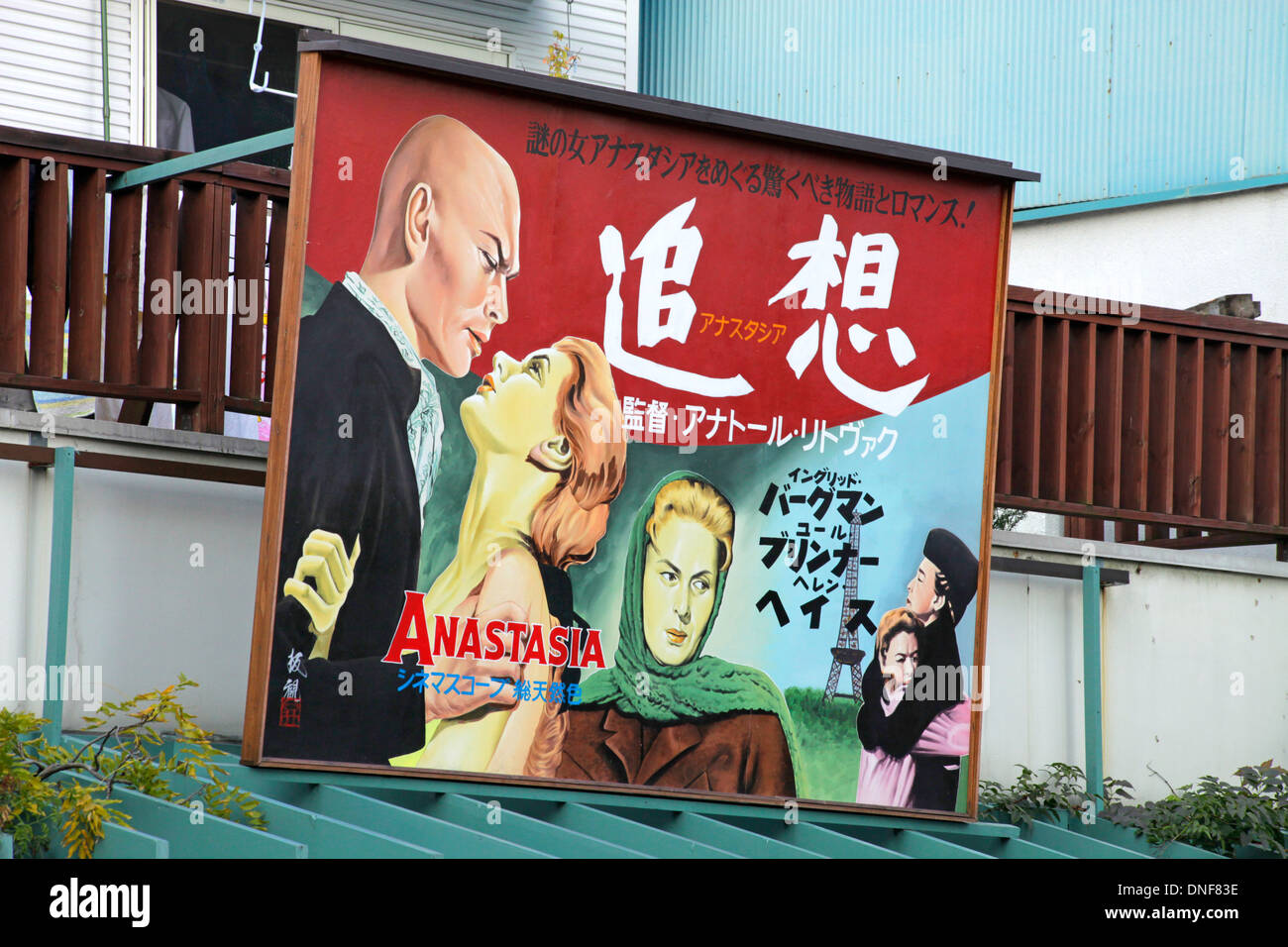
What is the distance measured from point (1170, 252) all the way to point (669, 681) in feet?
32.0

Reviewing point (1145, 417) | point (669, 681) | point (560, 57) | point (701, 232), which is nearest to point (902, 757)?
point (669, 681)

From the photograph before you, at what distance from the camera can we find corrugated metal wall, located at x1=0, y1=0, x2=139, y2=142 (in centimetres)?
1181

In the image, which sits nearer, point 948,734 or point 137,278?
point 948,734

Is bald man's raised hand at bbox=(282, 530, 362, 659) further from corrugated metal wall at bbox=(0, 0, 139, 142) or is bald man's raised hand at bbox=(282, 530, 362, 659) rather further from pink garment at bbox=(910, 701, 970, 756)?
corrugated metal wall at bbox=(0, 0, 139, 142)

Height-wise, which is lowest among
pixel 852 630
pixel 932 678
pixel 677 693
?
pixel 677 693

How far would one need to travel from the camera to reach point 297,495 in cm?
707

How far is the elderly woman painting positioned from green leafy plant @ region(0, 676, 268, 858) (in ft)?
2.74

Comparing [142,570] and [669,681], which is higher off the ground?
[142,570]

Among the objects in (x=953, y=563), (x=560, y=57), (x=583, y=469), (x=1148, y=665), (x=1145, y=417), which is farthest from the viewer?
(x=560, y=57)

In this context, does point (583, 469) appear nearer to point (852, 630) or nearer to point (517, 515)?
point (517, 515)

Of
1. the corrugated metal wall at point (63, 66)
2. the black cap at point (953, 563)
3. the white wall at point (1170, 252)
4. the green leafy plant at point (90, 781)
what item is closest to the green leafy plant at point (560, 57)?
the corrugated metal wall at point (63, 66)

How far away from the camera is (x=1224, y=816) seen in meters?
9.28

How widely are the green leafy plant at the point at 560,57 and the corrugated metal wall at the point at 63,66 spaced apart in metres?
3.30

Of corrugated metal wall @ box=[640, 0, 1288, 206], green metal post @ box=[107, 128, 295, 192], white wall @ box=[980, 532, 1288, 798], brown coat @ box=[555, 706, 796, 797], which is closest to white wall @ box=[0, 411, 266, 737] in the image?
green metal post @ box=[107, 128, 295, 192]
